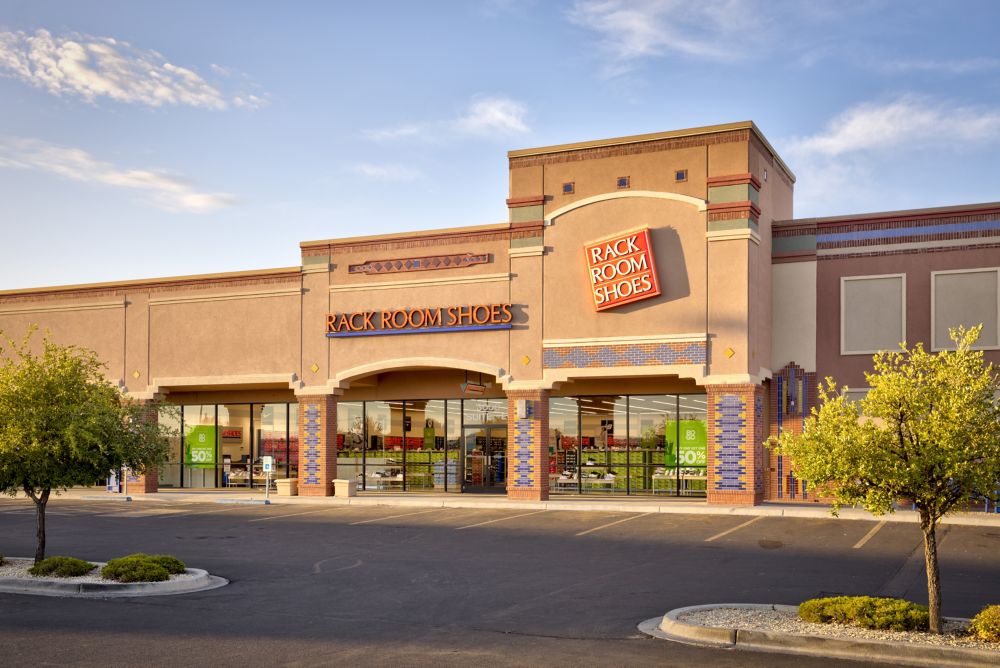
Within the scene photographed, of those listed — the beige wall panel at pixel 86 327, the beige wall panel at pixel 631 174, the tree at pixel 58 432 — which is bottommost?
the tree at pixel 58 432

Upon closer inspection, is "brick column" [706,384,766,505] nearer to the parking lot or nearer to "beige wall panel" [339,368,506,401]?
the parking lot

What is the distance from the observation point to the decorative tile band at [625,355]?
29.7 metres

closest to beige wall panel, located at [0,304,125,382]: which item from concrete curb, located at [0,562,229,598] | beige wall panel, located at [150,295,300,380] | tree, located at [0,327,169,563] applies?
beige wall panel, located at [150,295,300,380]

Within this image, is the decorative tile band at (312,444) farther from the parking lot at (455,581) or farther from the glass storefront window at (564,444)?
the glass storefront window at (564,444)

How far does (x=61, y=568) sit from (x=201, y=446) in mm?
23944

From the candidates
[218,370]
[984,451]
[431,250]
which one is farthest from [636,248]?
[984,451]

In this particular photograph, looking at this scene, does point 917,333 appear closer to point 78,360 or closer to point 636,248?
point 636,248

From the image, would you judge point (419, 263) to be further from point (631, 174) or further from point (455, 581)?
point (455, 581)

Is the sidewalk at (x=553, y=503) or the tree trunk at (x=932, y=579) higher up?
the tree trunk at (x=932, y=579)

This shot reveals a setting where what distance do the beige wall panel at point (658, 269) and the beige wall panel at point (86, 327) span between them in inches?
692

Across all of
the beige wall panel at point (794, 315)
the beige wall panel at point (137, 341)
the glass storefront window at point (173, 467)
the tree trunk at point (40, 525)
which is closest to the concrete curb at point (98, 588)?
the tree trunk at point (40, 525)

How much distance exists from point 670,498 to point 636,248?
8071 millimetres

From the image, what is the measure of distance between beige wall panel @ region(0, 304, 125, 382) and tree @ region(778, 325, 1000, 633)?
106 ft

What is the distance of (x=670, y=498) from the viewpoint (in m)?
32.3
